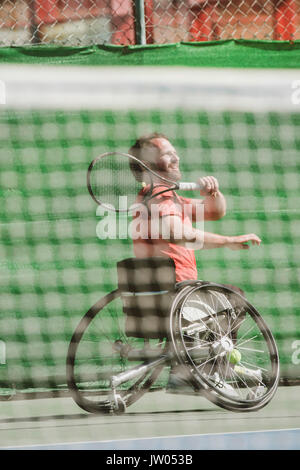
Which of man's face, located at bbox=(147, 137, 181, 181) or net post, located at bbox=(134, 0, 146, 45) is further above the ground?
net post, located at bbox=(134, 0, 146, 45)

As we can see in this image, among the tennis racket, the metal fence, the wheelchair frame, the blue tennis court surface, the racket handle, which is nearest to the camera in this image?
the blue tennis court surface

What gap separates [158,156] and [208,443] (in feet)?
4.57

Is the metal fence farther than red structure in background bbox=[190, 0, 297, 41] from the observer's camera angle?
No

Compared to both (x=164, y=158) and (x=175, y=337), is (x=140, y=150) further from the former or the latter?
(x=175, y=337)

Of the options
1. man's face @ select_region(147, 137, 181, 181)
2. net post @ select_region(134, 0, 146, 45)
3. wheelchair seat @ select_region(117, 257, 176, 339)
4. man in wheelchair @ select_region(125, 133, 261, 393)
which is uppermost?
net post @ select_region(134, 0, 146, 45)

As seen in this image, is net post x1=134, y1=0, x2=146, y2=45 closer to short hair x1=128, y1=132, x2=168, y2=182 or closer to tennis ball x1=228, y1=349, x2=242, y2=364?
short hair x1=128, y1=132, x2=168, y2=182

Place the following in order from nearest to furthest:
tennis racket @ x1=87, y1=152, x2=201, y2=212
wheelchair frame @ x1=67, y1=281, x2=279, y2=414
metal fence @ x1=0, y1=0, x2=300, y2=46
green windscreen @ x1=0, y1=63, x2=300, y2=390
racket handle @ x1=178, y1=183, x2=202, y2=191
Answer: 1. wheelchair frame @ x1=67, y1=281, x2=279, y2=414
2. racket handle @ x1=178, y1=183, x2=202, y2=191
3. tennis racket @ x1=87, y1=152, x2=201, y2=212
4. green windscreen @ x1=0, y1=63, x2=300, y2=390
5. metal fence @ x1=0, y1=0, x2=300, y2=46

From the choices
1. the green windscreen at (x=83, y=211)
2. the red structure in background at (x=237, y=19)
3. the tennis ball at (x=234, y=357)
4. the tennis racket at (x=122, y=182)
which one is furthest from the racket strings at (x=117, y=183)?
the red structure in background at (x=237, y=19)

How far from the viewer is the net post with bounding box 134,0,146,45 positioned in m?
3.85

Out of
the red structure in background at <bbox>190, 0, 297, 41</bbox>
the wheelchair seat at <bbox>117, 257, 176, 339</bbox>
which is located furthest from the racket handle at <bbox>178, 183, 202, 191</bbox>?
the red structure in background at <bbox>190, 0, 297, 41</bbox>

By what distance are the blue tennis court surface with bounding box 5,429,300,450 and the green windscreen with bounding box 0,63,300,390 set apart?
0.97m

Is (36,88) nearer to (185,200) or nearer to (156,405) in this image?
(185,200)

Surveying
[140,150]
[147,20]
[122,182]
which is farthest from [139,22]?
[122,182]

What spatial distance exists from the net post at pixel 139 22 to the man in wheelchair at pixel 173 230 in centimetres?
54
